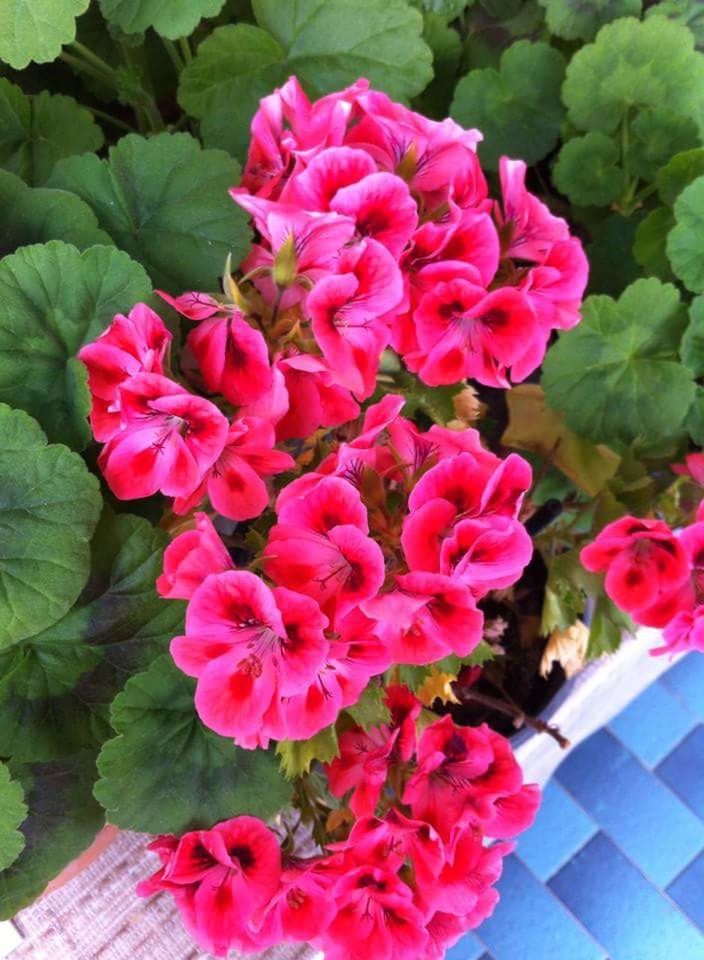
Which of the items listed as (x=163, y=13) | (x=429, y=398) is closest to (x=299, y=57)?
(x=163, y=13)

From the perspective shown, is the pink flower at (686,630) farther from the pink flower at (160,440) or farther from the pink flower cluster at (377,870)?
the pink flower at (160,440)

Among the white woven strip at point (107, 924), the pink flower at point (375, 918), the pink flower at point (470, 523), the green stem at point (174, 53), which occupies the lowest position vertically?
the white woven strip at point (107, 924)

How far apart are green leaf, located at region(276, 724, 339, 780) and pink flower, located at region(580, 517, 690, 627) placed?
0.70ft

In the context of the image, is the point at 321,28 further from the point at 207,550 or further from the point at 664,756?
the point at 664,756

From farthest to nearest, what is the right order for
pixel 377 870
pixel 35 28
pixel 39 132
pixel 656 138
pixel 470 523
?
pixel 656 138 → pixel 39 132 → pixel 35 28 → pixel 377 870 → pixel 470 523

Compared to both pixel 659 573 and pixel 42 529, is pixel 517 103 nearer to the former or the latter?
pixel 659 573

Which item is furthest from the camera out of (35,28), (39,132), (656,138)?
(656,138)

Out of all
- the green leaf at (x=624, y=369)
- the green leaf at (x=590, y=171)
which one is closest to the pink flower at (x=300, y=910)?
the green leaf at (x=624, y=369)

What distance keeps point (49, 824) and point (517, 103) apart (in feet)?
2.54

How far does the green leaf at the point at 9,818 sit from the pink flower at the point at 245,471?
0.73 ft

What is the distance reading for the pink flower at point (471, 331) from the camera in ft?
1.82

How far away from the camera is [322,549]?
50 cm

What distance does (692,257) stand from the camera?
81cm

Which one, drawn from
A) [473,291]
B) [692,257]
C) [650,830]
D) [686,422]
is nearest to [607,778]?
[650,830]
